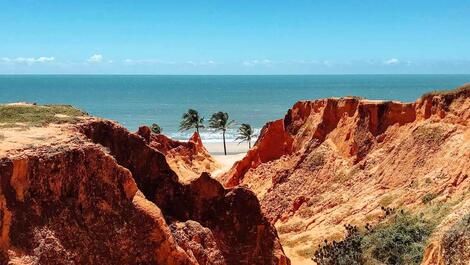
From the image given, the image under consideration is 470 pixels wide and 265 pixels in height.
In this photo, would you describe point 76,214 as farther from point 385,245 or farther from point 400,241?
point 400,241

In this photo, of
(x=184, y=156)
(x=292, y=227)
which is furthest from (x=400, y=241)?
(x=184, y=156)

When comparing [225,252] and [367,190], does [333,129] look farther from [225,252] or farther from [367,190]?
[225,252]

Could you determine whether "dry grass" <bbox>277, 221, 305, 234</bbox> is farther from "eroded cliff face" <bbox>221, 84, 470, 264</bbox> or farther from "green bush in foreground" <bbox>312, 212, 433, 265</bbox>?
"green bush in foreground" <bbox>312, 212, 433, 265</bbox>

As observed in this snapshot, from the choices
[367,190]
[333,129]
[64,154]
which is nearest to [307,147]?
[333,129]

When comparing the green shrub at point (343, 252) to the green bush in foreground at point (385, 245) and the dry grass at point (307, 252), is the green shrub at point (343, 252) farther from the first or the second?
the dry grass at point (307, 252)

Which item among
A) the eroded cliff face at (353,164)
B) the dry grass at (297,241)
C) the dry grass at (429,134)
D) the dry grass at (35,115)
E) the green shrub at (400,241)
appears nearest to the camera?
the dry grass at (35,115)

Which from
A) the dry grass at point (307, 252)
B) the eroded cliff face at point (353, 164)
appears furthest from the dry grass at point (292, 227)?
the dry grass at point (307, 252)
